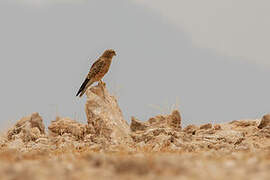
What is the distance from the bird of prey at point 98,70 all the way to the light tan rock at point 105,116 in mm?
170

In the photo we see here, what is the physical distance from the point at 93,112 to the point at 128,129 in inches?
37.9

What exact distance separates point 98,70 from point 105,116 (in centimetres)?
116

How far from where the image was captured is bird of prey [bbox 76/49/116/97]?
970 centimetres

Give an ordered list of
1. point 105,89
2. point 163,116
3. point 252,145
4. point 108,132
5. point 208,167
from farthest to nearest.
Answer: point 163,116 → point 105,89 → point 108,132 → point 252,145 → point 208,167

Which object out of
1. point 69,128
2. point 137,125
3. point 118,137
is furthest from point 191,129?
point 69,128

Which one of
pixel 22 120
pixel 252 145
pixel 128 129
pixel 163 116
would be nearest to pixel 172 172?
pixel 252 145

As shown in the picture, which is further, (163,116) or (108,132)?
(163,116)

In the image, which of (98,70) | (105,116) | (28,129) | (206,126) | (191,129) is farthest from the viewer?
(206,126)

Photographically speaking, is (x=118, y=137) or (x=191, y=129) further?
(x=191, y=129)

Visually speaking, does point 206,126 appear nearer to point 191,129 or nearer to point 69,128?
point 191,129

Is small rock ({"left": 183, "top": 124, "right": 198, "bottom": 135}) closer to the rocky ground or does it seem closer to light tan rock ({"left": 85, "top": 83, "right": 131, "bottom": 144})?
the rocky ground

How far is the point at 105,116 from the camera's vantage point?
9.39m

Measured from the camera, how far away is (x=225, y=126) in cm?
1158

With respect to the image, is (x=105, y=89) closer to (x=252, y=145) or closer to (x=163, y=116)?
(x=163, y=116)
